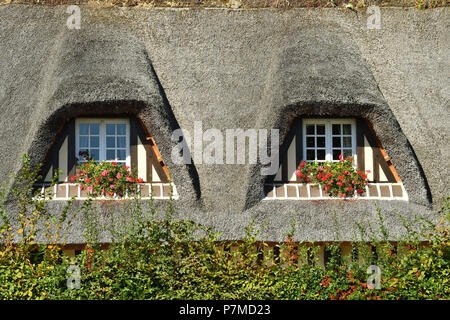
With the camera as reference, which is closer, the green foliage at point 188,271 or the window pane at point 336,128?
the green foliage at point 188,271

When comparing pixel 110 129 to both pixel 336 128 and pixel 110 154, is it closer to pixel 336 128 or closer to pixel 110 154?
pixel 110 154

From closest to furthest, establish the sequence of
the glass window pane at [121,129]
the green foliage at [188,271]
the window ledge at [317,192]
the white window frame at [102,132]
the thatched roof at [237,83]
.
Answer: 1. the green foliage at [188,271]
2. the thatched roof at [237,83]
3. the window ledge at [317,192]
4. the white window frame at [102,132]
5. the glass window pane at [121,129]

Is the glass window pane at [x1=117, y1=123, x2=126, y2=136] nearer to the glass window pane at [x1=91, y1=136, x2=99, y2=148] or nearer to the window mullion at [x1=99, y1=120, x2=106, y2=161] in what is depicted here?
the window mullion at [x1=99, y1=120, x2=106, y2=161]

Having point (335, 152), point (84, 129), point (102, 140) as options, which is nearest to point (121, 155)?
point (102, 140)

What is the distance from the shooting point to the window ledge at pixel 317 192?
10656 millimetres

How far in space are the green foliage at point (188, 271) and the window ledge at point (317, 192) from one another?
132cm

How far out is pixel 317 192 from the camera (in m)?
10.8

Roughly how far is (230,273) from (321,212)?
2210mm

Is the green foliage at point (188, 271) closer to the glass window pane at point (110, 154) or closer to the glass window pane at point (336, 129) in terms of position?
the glass window pane at point (110, 154)

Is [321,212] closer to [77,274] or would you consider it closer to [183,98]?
[183,98]

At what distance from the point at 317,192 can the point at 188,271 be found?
9.87 ft

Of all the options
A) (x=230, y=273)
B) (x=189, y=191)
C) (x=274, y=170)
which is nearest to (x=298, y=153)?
(x=274, y=170)

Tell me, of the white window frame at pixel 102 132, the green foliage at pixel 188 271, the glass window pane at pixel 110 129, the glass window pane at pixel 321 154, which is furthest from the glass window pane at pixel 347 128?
the glass window pane at pixel 110 129
